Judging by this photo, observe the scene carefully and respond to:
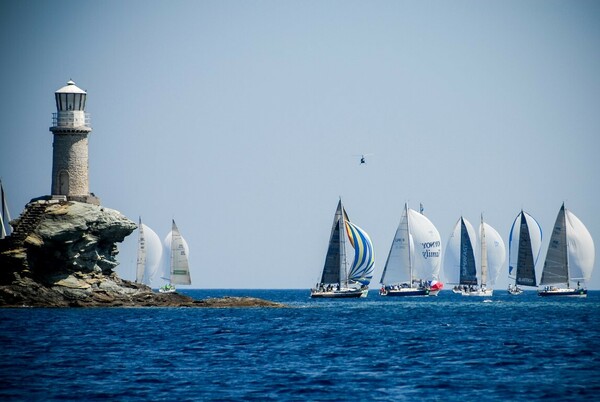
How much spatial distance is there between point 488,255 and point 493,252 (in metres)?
0.71

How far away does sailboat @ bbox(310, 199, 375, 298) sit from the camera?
100812 mm

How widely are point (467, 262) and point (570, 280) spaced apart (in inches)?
545

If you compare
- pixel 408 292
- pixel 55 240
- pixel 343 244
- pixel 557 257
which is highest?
pixel 343 244

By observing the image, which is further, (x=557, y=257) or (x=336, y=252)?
(x=557, y=257)

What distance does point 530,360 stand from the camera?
3891 centimetres

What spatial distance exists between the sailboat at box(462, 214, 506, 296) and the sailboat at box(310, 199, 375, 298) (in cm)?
1974

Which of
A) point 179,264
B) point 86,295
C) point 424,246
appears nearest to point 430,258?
point 424,246

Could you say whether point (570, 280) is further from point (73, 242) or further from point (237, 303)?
point (73, 242)

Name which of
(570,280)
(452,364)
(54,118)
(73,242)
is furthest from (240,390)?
(570,280)

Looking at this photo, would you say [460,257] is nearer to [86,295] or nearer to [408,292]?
[408,292]

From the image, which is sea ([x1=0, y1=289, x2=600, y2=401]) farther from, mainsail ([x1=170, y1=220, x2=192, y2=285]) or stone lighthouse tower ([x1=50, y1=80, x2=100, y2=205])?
mainsail ([x1=170, y1=220, x2=192, y2=285])

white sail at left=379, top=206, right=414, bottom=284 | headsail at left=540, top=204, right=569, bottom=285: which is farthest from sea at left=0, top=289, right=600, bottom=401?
white sail at left=379, top=206, right=414, bottom=284

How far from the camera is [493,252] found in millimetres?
120812

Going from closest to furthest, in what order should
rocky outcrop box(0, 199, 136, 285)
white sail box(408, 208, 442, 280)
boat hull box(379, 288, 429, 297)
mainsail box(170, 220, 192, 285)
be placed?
rocky outcrop box(0, 199, 136, 285) → white sail box(408, 208, 442, 280) → boat hull box(379, 288, 429, 297) → mainsail box(170, 220, 192, 285)
